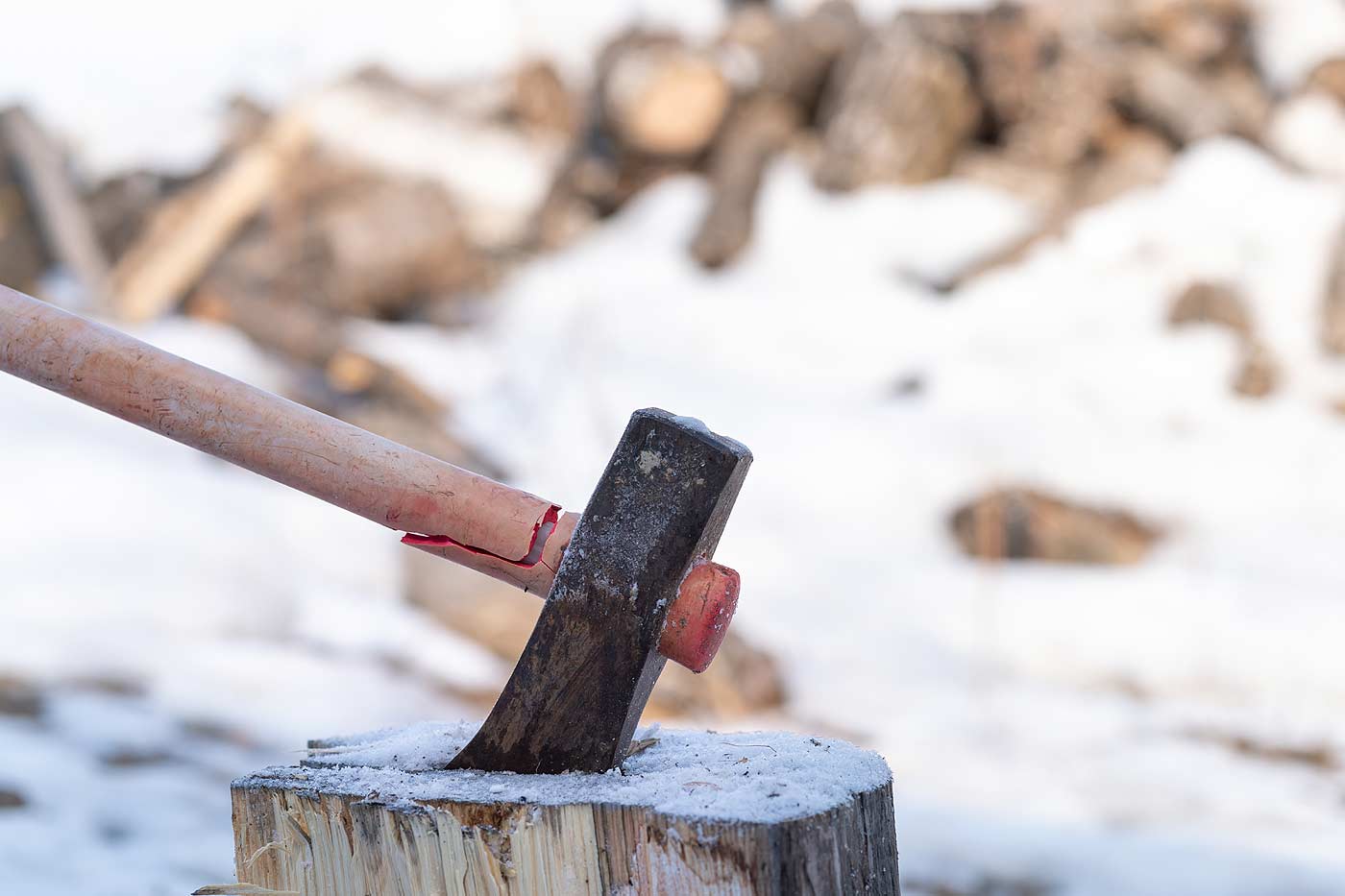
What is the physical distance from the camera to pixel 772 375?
621 centimetres

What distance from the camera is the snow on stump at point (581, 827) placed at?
3.06ft

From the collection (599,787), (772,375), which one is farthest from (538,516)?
(772,375)

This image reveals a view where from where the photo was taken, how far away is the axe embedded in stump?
965 millimetres

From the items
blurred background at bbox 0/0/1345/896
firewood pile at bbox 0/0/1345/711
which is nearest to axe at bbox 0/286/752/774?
blurred background at bbox 0/0/1345/896

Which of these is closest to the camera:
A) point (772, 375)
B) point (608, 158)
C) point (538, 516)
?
point (538, 516)

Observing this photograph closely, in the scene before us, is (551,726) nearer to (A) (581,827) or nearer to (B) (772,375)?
(A) (581,827)

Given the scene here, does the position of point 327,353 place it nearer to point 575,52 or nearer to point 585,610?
point 575,52

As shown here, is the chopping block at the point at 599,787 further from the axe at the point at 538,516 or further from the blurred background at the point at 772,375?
the blurred background at the point at 772,375

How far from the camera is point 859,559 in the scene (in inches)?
191

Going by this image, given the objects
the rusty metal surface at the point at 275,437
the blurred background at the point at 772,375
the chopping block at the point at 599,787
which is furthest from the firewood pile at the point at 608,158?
the chopping block at the point at 599,787

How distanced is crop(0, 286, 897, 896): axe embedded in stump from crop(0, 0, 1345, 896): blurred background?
1.40m

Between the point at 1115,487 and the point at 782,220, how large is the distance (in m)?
2.95

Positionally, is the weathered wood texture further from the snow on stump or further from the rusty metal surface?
the rusty metal surface

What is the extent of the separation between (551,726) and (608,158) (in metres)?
7.33
